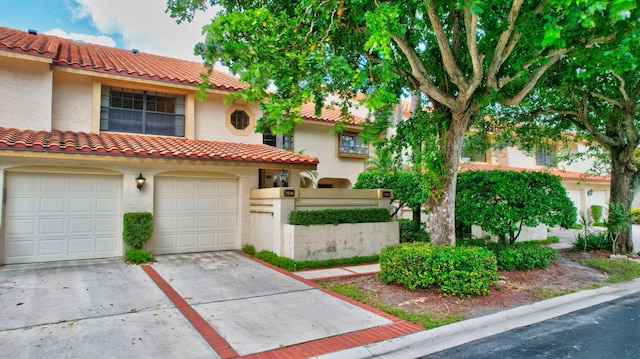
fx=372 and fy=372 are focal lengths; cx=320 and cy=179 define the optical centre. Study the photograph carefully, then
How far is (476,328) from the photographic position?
5.44 meters

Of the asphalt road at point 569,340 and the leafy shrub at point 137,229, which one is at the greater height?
the leafy shrub at point 137,229

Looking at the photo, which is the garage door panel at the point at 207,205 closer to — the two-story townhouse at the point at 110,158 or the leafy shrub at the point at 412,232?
the two-story townhouse at the point at 110,158

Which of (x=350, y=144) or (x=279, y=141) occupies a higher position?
(x=350, y=144)

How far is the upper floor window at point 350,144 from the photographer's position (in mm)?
18797

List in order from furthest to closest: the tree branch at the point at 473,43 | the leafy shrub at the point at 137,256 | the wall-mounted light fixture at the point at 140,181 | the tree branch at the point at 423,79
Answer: the wall-mounted light fixture at the point at 140,181
the leafy shrub at the point at 137,256
the tree branch at the point at 423,79
the tree branch at the point at 473,43

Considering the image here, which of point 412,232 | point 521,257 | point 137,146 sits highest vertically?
point 137,146

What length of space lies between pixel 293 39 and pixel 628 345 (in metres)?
7.12

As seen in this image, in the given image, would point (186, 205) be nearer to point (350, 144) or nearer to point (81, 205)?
point (81, 205)

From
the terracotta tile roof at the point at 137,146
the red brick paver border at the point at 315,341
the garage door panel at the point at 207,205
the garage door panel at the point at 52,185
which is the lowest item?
the red brick paver border at the point at 315,341

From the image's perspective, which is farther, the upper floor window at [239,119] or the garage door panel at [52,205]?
the upper floor window at [239,119]

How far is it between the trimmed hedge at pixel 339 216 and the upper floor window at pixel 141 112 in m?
5.57

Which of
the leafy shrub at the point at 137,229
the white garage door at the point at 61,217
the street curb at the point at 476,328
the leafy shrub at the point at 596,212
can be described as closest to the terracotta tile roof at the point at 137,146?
the white garage door at the point at 61,217

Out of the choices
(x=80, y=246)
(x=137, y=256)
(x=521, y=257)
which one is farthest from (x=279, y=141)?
(x=521, y=257)

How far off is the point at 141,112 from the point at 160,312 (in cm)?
813
